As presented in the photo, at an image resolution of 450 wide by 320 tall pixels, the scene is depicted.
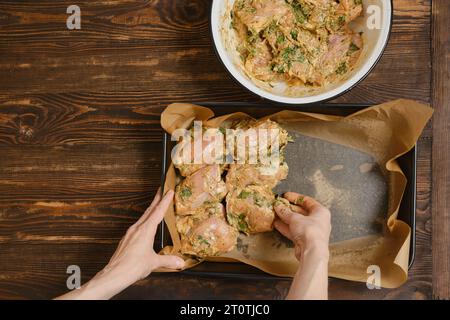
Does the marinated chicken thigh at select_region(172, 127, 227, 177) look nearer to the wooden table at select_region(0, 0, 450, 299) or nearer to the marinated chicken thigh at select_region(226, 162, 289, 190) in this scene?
the marinated chicken thigh at select_region(226, 162, 289, 190)

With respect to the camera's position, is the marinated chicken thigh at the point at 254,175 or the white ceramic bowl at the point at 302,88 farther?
the marinated chicken thigh at the point at 254,175

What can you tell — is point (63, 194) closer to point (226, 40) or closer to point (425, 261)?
point (226, 40)

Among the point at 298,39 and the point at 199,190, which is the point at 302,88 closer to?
the point at 298,39

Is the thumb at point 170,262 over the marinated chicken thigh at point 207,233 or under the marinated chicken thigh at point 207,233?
under

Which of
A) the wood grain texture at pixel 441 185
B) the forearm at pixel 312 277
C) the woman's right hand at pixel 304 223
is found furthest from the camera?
the wood grain texture at pixel 441 185

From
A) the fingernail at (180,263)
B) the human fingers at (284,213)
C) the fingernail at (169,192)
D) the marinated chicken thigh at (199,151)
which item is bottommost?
the fingernail at (180,263)

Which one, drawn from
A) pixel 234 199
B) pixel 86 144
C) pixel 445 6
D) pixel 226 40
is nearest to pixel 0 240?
pixel 86 144

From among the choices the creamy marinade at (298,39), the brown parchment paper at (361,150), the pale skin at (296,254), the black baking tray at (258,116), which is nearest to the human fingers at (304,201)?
the pale skin at (296,254)

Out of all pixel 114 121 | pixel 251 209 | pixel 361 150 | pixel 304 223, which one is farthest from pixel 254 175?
pixel 114 121

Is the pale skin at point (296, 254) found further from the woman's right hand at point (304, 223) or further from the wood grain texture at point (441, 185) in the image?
the wood grain texture at point (441, 185)
